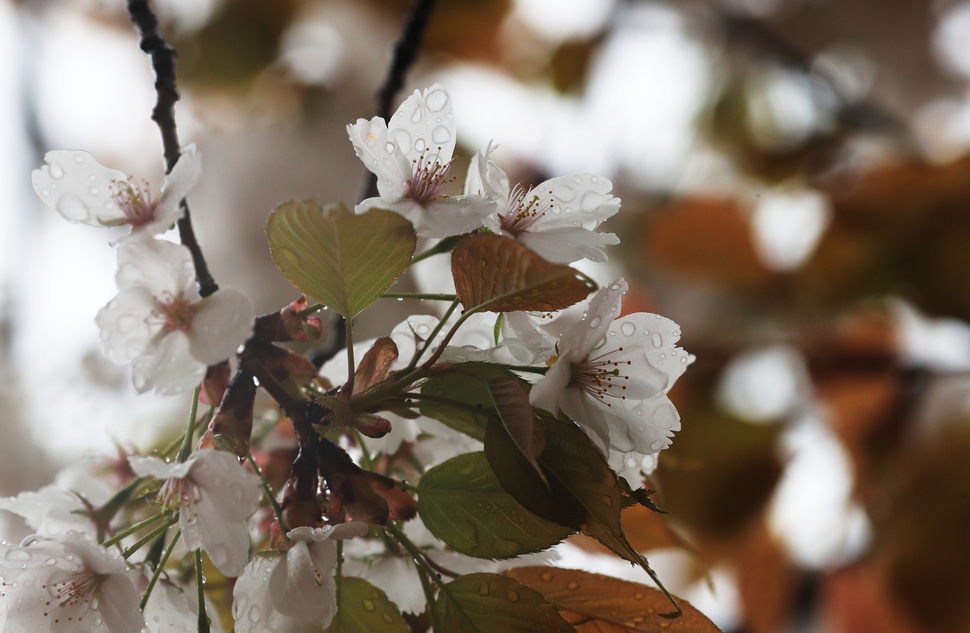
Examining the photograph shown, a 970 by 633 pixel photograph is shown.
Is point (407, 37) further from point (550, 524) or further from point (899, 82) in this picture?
point (899, 82)

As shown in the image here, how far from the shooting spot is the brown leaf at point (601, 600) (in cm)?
23

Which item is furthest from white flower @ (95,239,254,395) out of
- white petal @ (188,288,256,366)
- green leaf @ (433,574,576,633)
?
green leaf @ (433,574,576,633)

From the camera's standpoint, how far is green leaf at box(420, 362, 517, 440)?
0.20 metres

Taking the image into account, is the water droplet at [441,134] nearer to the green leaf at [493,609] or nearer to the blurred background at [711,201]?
the green leaf at [493,609]

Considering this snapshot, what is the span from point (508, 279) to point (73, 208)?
131 millimetres

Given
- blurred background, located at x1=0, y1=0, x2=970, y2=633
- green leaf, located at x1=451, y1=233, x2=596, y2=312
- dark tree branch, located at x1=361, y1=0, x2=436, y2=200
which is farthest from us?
blurred background, located at x1=0, y1=0, x2=970, y2=633

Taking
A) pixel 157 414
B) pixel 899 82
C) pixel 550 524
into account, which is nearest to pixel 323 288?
pixel 550 524

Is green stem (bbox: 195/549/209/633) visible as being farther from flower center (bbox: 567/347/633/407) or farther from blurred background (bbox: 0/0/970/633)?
blurred background (bbox: 0/0/970/633)

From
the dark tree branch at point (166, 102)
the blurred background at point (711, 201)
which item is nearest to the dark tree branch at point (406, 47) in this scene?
the dark tree branch at point (166, 102)

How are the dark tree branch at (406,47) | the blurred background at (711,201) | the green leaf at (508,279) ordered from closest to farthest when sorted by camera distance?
the green leaf at (508,279), the dark tree branch at (406,47), the blurred background at (711,201)

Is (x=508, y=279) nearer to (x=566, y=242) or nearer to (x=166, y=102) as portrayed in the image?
(x=566, y=242)

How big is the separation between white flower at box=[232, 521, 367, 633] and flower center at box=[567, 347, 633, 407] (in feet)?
0.24

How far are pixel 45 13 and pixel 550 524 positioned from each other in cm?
109

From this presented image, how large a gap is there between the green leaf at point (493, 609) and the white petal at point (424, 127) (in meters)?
0.13
